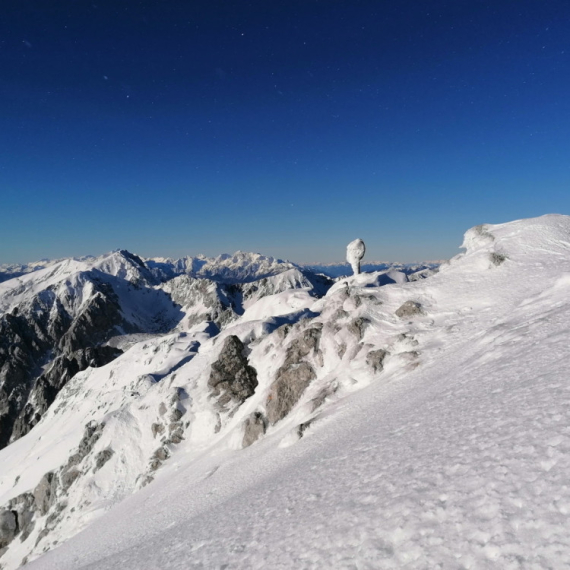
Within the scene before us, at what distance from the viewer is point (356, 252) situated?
61.6 metres

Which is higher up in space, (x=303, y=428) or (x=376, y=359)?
(x=376, y=359)

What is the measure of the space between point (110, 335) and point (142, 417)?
17293cm

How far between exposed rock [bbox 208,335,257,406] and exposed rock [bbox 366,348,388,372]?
18281 mm

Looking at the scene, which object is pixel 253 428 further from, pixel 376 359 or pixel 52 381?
pixel 52 381

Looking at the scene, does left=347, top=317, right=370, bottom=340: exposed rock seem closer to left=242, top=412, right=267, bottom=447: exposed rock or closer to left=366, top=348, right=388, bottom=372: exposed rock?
left=366, top=348, right=388, bottom=372: exposed rock

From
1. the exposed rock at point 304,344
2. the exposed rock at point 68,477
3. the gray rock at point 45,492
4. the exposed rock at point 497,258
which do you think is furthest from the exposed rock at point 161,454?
the exposed rock at point 497,258

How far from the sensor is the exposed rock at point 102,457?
42216 mm

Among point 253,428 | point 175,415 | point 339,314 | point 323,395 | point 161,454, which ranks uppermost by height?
point 339,314

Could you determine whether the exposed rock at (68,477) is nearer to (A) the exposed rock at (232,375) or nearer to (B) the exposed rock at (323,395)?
(A) the exposed rock at (232,375)

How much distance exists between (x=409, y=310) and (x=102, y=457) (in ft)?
136

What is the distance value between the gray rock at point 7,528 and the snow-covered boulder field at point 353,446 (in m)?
0.27

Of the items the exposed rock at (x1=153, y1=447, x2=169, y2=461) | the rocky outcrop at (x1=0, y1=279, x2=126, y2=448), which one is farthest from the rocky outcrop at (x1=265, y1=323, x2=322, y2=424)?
the rocky outcrop at (x1=0, y1=279, x2=126, y2=448)

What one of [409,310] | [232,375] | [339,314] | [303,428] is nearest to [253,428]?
[303,428]

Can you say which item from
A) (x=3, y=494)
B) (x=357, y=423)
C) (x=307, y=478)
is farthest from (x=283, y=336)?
(x=3, y=494)
